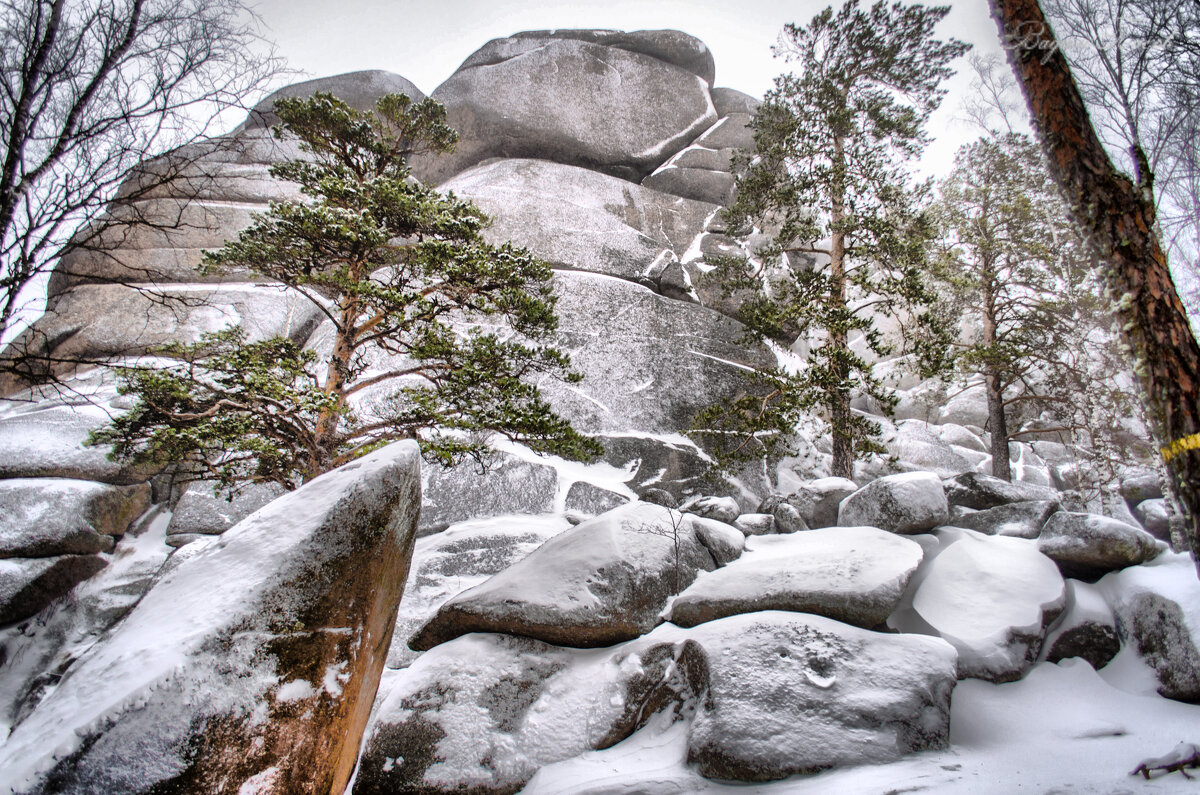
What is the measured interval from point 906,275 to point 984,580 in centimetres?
570

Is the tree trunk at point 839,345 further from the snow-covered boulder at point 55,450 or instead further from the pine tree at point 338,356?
the snow-covered boulder at point 55,450

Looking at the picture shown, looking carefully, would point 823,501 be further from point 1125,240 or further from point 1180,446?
point 1125,240

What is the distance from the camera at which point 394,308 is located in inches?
251

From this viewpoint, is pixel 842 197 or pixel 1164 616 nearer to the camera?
pixel 1164 616

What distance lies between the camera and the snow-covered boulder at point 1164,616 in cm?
351

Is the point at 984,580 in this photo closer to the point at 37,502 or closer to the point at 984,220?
the point at 984,220

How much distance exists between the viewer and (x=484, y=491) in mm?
9031

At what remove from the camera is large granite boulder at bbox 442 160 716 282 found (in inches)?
522

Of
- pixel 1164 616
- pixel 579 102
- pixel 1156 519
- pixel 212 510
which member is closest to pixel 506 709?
pixel 1164 616

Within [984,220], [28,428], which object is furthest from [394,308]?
[984,220]

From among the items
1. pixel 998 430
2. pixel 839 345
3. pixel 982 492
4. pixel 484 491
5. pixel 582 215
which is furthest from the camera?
pixel 582 215

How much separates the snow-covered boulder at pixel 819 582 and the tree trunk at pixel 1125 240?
190 cm

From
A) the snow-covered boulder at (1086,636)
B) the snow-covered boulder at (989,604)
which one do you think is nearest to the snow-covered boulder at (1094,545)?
the snow-covered boulder at (989,604)

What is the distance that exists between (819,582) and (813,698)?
3.92ft
